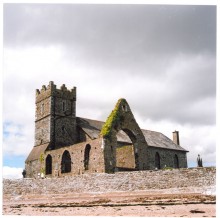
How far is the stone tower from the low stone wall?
22993 millimetres

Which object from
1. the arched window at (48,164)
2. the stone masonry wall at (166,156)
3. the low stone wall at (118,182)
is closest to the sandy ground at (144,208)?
the low stone wall at (118,182)

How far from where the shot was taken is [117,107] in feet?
110

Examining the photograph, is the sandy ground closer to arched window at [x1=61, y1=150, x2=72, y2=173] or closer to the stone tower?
arched window at [x1=61, y1=150, x2=72, y2=173]

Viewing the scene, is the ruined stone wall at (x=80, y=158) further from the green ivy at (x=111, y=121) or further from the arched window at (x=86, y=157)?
the green ivy at (x=111, y=121)

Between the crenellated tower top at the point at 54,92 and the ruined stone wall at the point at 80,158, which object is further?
the crenellated tower top at the point at 54,92

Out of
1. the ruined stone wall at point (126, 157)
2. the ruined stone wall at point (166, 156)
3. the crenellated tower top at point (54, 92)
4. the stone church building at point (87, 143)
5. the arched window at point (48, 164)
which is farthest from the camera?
the ruined stone wall at point (166, 156)

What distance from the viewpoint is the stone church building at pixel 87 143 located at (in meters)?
32.2

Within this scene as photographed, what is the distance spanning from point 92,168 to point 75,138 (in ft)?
63.1

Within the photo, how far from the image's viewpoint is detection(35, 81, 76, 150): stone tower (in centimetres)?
5150

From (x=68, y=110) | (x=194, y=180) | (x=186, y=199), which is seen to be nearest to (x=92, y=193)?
(x=194, y=180)

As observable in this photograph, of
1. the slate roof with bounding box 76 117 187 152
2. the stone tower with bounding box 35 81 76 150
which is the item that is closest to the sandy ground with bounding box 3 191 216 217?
the slate roof with bounding box 76 117 187 152

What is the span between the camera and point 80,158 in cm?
3800

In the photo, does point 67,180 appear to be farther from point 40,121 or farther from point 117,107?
point 40,121

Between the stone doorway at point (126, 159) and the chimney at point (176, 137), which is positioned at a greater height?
the chimney at point (176, 137)
